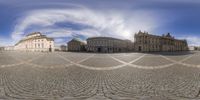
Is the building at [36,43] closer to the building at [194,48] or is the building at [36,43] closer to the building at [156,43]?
the building at [156,43]

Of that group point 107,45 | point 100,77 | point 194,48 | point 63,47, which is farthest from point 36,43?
point 194,48

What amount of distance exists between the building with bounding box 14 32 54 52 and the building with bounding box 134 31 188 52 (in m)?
0.51

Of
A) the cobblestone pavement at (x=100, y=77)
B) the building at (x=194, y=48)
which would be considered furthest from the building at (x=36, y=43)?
the building at (x=194, y=48)

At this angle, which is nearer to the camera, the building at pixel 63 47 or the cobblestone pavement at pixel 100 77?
the building at pixel 63 47

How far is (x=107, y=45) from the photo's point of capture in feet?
3.09

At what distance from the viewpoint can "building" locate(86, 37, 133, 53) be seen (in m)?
0.91

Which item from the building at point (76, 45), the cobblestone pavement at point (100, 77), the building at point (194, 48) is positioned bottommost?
the cobblestone pavement at point (100, 77)

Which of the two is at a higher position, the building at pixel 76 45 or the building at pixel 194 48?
the building at pixel 76 45

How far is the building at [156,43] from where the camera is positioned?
1.01 m

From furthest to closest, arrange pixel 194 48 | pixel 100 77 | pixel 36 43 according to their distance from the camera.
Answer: pixel 100 77 < pixel 194 48 < pixel 36 43

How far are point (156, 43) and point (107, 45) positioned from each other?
34 cm

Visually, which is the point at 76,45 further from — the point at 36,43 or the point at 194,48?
the point at 194,48

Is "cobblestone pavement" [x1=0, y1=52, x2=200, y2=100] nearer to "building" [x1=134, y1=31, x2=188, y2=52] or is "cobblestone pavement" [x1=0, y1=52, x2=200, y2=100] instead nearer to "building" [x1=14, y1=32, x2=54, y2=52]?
"building" [x1=134, y1=31, x2=188, y2=52]

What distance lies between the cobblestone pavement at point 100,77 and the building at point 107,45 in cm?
8
